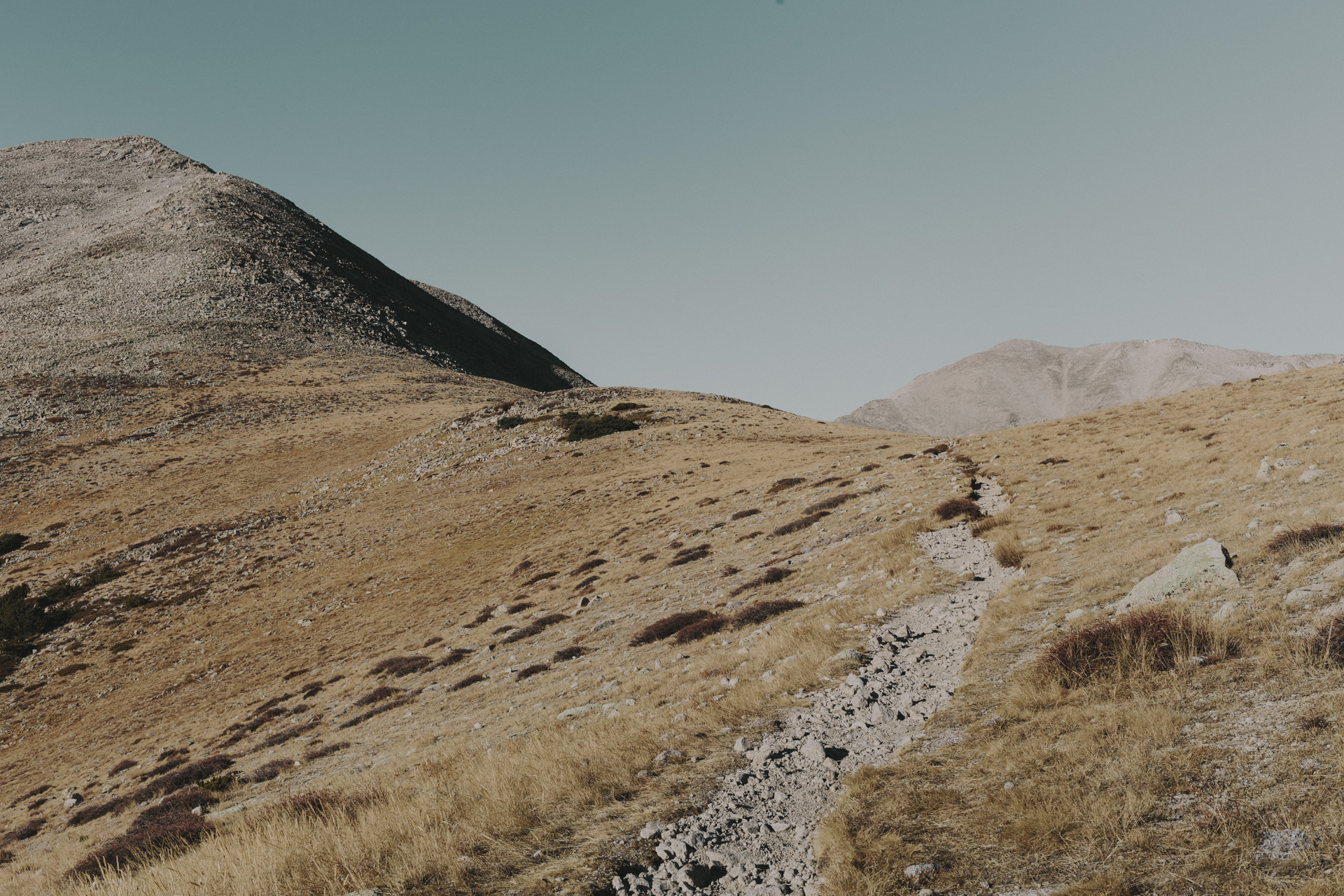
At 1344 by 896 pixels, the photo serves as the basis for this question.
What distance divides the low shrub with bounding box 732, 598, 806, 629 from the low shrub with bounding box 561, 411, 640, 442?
143ft

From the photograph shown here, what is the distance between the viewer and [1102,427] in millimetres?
33969

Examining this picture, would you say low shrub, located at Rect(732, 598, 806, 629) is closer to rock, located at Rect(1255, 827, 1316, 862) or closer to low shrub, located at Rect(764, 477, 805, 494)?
rock, located at Rect(1255, 827, 1316, 862)

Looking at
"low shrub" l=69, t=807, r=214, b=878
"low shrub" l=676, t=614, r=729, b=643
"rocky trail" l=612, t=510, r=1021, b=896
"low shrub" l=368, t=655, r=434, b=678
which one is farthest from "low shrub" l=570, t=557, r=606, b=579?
"rocky trail" l=612, t=510, r=1021, b=896

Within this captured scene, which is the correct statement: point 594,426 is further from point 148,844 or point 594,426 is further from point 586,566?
point 148,844

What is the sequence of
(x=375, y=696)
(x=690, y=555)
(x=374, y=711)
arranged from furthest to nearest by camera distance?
(x=690, y=555) < (x=375, y=696) < (x=374, y=711)

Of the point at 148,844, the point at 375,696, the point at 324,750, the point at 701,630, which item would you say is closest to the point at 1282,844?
the point at 701,630

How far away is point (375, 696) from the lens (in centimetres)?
2395

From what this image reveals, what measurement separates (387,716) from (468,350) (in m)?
136

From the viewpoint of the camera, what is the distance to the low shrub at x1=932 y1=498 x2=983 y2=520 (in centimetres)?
2259

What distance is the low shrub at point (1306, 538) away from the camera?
10.3 meters

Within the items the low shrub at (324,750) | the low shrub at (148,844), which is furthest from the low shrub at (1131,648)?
the low shrub at (324,750)

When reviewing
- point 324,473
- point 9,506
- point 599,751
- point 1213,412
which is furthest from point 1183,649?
point 9,506

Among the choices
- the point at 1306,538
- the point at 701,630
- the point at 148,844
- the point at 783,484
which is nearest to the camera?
the point at 1306,538

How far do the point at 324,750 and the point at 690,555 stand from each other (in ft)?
53.1
